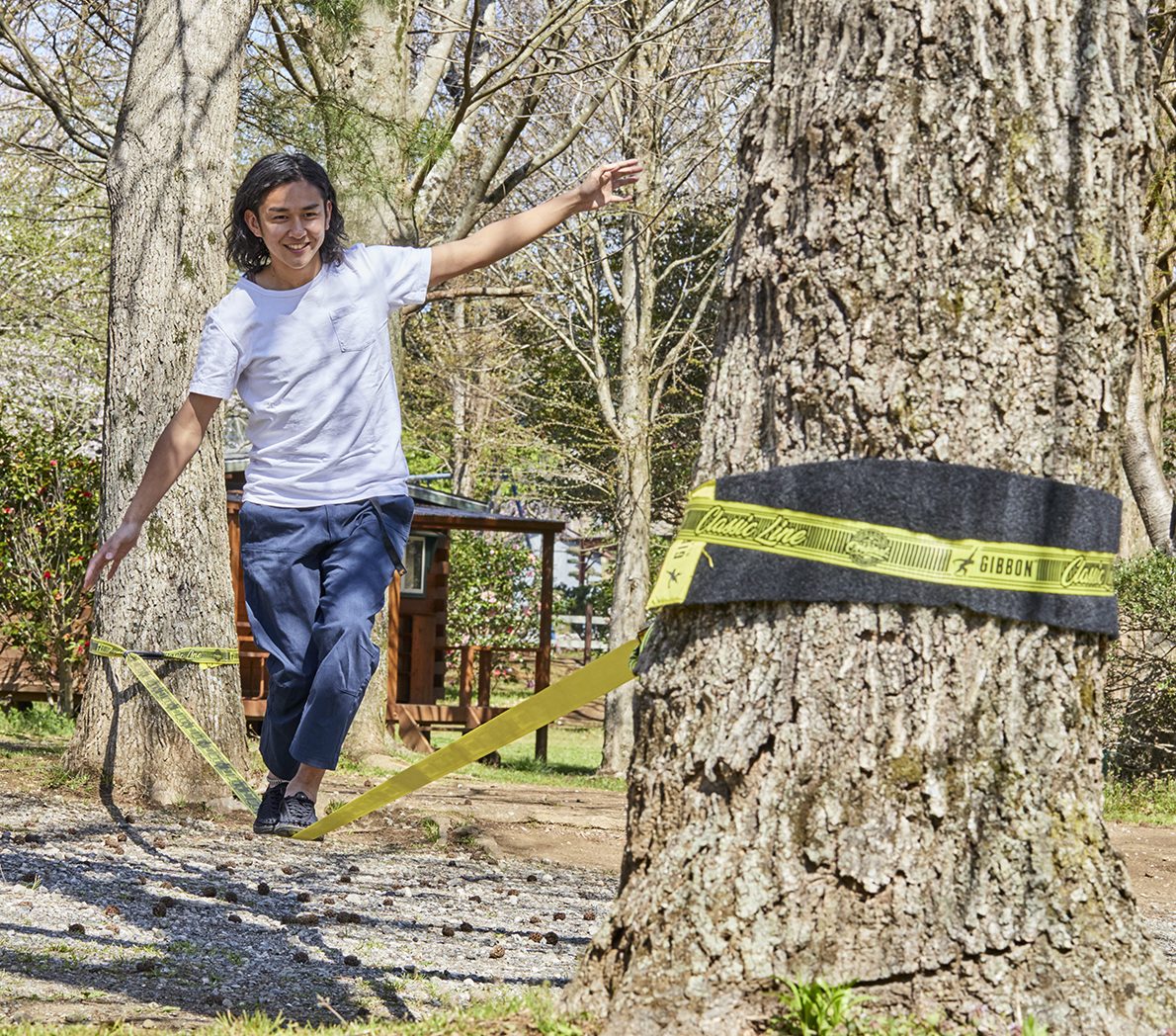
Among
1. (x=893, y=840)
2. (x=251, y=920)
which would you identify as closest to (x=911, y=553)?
(x=893, y=840)

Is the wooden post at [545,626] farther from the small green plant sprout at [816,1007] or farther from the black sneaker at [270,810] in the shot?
the small green plant sprout at [816,1007]

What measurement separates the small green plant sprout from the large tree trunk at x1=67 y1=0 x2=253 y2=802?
4998mm

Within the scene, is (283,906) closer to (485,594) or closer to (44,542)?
(44,542)

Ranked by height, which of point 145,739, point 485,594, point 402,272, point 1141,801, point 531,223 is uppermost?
point 531,223

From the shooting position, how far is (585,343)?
22781 millimetres

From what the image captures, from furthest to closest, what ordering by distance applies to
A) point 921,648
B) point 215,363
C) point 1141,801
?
point 1141,801 → point 215,363 → point 921,648

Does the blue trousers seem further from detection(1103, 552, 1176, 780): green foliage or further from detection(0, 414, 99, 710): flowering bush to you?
detection(0, 414, 99, 710): flowering bush

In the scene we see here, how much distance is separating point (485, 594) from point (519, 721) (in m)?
22.5

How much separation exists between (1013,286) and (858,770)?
0.88m

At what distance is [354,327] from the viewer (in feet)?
13.1

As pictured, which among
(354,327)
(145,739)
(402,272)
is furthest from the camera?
(145,739)

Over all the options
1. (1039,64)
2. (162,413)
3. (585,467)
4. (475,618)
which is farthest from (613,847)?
(475,618)

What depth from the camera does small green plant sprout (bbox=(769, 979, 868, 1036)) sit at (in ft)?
7.63

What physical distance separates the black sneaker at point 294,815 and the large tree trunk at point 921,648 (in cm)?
160
